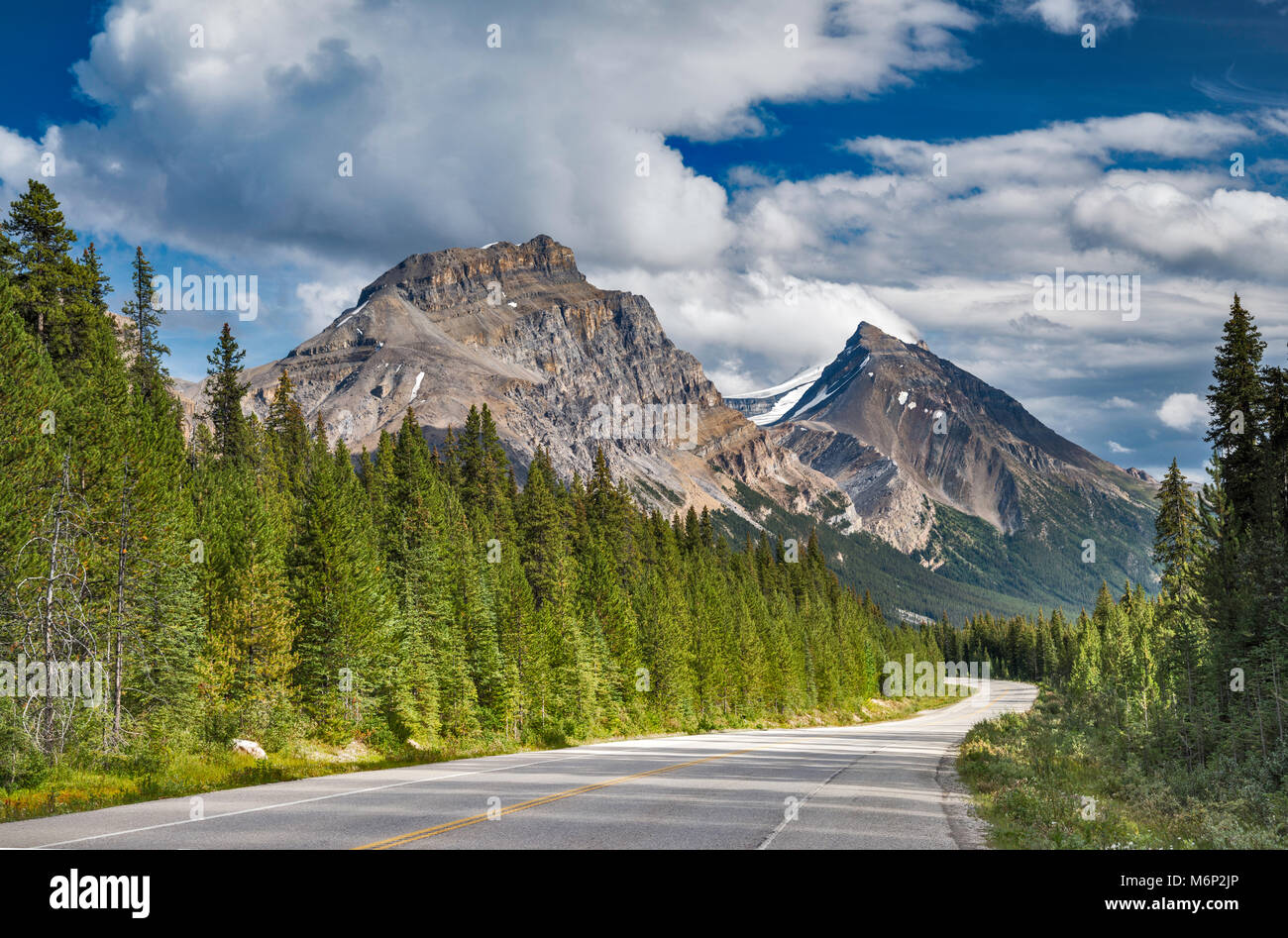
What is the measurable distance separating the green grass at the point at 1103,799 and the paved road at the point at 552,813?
0.96 m

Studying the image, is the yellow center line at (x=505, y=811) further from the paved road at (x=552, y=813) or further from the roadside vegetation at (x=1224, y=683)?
the roadside vegetation at (x=1224, y=683)

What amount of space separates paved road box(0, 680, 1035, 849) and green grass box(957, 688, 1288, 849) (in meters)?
0.96

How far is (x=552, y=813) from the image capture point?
14.6 meters

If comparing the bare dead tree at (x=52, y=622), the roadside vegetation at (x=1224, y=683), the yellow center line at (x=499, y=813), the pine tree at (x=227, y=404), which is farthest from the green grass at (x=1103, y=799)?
the pine tree at (x=227, y=404)

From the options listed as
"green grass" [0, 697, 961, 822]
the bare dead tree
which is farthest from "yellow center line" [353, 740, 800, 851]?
the bare dead tree

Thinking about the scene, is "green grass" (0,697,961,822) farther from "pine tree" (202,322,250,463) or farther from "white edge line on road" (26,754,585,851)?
"pine tree" (202,322,250,463)

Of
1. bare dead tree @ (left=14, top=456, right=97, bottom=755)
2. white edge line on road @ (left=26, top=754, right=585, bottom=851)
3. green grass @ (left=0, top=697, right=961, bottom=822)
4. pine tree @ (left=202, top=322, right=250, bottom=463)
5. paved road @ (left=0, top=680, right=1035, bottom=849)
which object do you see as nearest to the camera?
white edge line on road @ (left=26, top=754, right=585, bottom=851)

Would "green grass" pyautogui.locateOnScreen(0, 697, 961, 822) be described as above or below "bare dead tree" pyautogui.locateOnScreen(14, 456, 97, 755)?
below

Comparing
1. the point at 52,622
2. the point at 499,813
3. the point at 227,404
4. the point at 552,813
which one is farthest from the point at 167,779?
the point at 227,404

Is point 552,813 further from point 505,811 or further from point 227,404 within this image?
point 227,404

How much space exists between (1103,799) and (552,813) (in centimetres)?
1564

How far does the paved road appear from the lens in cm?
1192

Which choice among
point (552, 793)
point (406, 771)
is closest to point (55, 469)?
point (406, 771)
